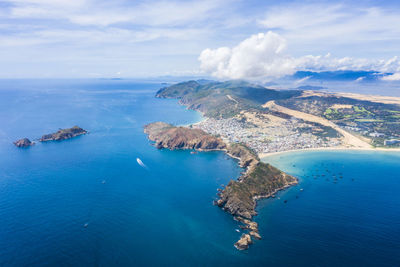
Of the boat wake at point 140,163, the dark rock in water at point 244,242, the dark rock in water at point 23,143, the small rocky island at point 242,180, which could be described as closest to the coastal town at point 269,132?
the small rocky island at point 242,180

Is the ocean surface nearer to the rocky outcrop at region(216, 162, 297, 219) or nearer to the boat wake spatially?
the boat wake

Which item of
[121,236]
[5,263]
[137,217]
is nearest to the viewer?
[5,263]

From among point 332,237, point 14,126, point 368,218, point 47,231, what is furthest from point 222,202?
point 14,126

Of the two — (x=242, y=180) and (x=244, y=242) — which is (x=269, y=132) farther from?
(x=244, y=242)

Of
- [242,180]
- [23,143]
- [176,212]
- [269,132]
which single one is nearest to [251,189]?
[242,180]

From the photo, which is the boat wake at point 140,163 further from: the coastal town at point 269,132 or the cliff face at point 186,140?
the coastal town at point 269,132

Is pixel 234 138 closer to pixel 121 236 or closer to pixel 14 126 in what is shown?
pixel 121 236
